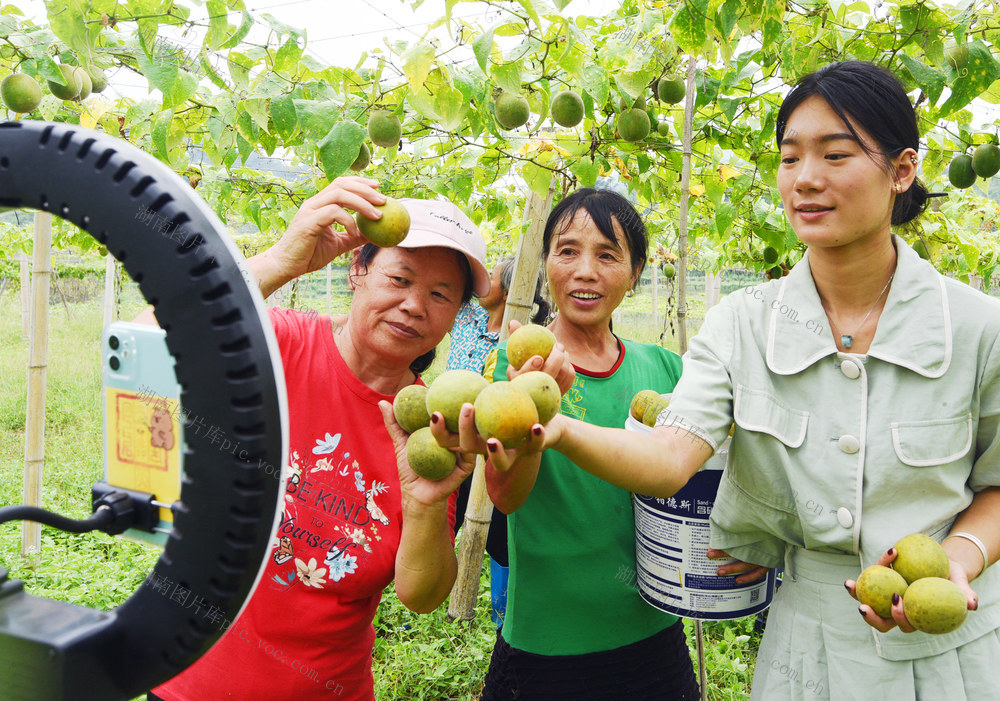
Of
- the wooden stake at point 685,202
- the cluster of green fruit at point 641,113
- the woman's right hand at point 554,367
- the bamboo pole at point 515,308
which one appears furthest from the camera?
the bamboo pole at point 515,308

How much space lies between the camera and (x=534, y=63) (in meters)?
2.31

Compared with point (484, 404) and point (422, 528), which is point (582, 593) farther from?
point (484, 404)

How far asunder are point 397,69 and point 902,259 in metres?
1.50

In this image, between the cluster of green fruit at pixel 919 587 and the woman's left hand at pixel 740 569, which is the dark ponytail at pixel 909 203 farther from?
the woman's left hand at pixel 740 569

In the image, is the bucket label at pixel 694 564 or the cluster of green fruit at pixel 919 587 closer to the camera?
the cluster of green fruit at pixel 919 587

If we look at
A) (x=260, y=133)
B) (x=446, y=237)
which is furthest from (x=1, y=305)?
(x=446, y=237)

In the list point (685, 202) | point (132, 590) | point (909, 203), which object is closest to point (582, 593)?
point (685, 202)

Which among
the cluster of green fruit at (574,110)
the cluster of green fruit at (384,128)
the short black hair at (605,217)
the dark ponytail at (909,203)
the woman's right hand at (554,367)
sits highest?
the cluster of green fruit at (574,110)

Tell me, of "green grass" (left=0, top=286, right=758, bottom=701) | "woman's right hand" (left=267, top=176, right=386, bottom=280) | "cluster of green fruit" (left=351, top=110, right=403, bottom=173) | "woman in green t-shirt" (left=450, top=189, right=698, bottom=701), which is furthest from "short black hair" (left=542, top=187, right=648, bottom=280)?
"green grass" (left=0, top=286, right=758, bottom=701)

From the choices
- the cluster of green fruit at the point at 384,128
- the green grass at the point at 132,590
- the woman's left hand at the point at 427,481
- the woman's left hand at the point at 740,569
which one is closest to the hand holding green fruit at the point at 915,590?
the woman's left hand at the point at 740,569

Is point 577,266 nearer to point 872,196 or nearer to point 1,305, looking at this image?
point 872,196

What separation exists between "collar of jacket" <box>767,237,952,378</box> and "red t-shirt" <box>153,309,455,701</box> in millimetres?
974

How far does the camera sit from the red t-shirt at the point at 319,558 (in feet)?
5.15

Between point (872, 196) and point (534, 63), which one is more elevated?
point (534, 63)
